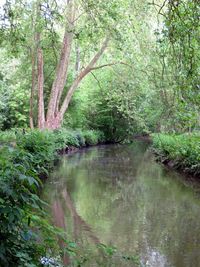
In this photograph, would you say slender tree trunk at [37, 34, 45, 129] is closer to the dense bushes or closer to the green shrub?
the dense bushes

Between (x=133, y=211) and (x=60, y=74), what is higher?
(x=60, y=74)

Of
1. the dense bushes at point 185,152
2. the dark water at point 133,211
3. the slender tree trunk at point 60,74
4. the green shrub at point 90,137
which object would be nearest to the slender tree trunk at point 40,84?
the slender tree trunk at point 60,74

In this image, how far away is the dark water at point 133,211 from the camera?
630 cm

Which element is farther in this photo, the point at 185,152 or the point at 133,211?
the point at 185,152

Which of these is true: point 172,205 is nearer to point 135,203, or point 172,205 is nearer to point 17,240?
point 135,203

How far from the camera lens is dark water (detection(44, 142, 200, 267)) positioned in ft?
20.7

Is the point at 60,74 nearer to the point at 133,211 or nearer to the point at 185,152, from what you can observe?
the point at 185,152

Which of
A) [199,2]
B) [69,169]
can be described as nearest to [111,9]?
[199,2]

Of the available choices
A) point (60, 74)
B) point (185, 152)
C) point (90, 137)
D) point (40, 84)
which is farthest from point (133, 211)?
point (90, 137)

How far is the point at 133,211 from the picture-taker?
8906 millimetres

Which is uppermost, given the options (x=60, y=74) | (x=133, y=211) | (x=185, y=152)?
(x=60, y=74)

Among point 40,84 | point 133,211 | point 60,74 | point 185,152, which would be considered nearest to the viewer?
point 133,211

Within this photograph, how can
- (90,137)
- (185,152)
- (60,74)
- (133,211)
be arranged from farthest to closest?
1. (90,137)
2. (60,74)
3. (185,152)
4. (133,211)

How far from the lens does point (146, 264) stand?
5.51 m
